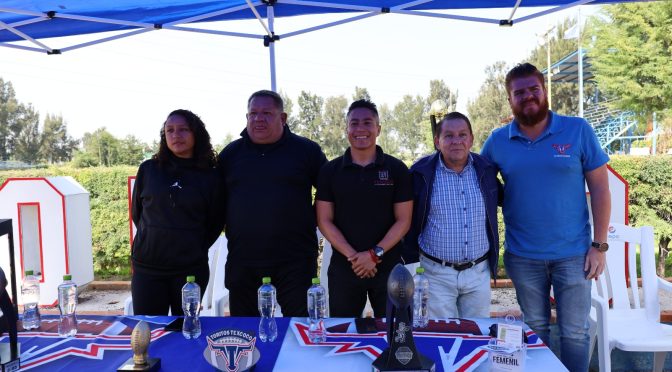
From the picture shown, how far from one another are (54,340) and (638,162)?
22.9 ft

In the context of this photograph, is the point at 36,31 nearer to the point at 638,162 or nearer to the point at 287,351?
the point at 287,351

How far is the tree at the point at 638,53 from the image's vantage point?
14539 millimetres

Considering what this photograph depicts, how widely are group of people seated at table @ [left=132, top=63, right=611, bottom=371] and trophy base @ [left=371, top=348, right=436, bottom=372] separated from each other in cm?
98

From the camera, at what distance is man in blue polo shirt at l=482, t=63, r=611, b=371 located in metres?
2.67

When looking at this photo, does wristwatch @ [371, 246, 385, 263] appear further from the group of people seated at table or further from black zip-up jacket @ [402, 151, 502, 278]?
black zip-up jacket @ [402, 151, 502, 278]

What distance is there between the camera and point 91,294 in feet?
19.5

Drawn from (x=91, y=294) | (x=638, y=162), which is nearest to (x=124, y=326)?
(x=91, y=294)

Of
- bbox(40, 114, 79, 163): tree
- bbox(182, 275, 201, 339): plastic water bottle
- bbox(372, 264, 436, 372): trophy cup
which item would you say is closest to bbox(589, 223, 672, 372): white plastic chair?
bbox(372, 264, 436, 372): trophy cup

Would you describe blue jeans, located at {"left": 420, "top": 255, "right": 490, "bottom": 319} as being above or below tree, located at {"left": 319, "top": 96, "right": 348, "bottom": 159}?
below

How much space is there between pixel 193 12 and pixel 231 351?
111 inches

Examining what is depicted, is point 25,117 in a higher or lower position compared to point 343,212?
higher

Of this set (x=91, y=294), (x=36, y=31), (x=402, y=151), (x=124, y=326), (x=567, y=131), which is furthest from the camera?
(x=402, y=151)

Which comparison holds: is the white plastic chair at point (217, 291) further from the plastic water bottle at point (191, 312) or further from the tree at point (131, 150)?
the tree at point (131, 150)

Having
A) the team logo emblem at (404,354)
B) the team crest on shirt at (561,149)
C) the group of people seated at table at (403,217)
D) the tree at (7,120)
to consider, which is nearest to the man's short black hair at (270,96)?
the group of people seated at table at (403,217)
